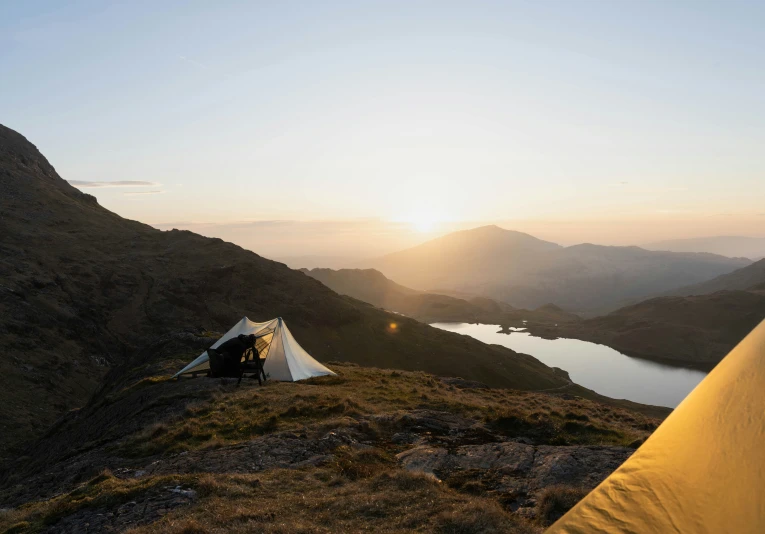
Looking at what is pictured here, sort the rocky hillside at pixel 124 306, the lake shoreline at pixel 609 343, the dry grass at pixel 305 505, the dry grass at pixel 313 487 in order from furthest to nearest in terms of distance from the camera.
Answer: the lake shoreline at pixel 609 343 < the rocky hillside at pixel 124 306 < the dry grass at pixel 313 487 < the dry grass at pixel 305 505

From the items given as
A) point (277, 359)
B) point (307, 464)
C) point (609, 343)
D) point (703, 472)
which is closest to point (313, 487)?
point (307, 464)

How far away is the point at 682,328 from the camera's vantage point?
16188cm

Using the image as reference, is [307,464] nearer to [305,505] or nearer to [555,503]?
[305,505]

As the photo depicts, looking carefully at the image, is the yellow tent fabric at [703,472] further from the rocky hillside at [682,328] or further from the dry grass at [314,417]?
the rocky hillside at [682,328]

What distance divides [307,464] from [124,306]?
73.0 meters

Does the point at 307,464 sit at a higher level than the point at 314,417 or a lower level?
higher

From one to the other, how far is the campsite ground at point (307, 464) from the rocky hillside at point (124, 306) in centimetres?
2627

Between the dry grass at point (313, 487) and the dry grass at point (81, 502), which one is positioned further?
the dry grass at point (81, 502)

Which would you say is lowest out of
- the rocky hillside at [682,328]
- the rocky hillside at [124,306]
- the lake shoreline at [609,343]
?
the lake shoreline at [609,343]

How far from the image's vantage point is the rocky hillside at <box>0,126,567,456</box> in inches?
2012

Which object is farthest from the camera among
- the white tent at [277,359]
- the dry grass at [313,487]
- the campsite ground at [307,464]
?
the white tent at [277,359]

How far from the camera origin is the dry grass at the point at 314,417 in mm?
17172

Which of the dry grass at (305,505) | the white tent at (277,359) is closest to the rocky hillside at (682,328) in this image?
the white tent at (277,359)

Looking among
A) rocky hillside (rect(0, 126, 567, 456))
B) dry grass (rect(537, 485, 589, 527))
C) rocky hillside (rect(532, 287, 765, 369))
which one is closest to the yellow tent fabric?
dry grass (rect(537, 485, 589, 527))
